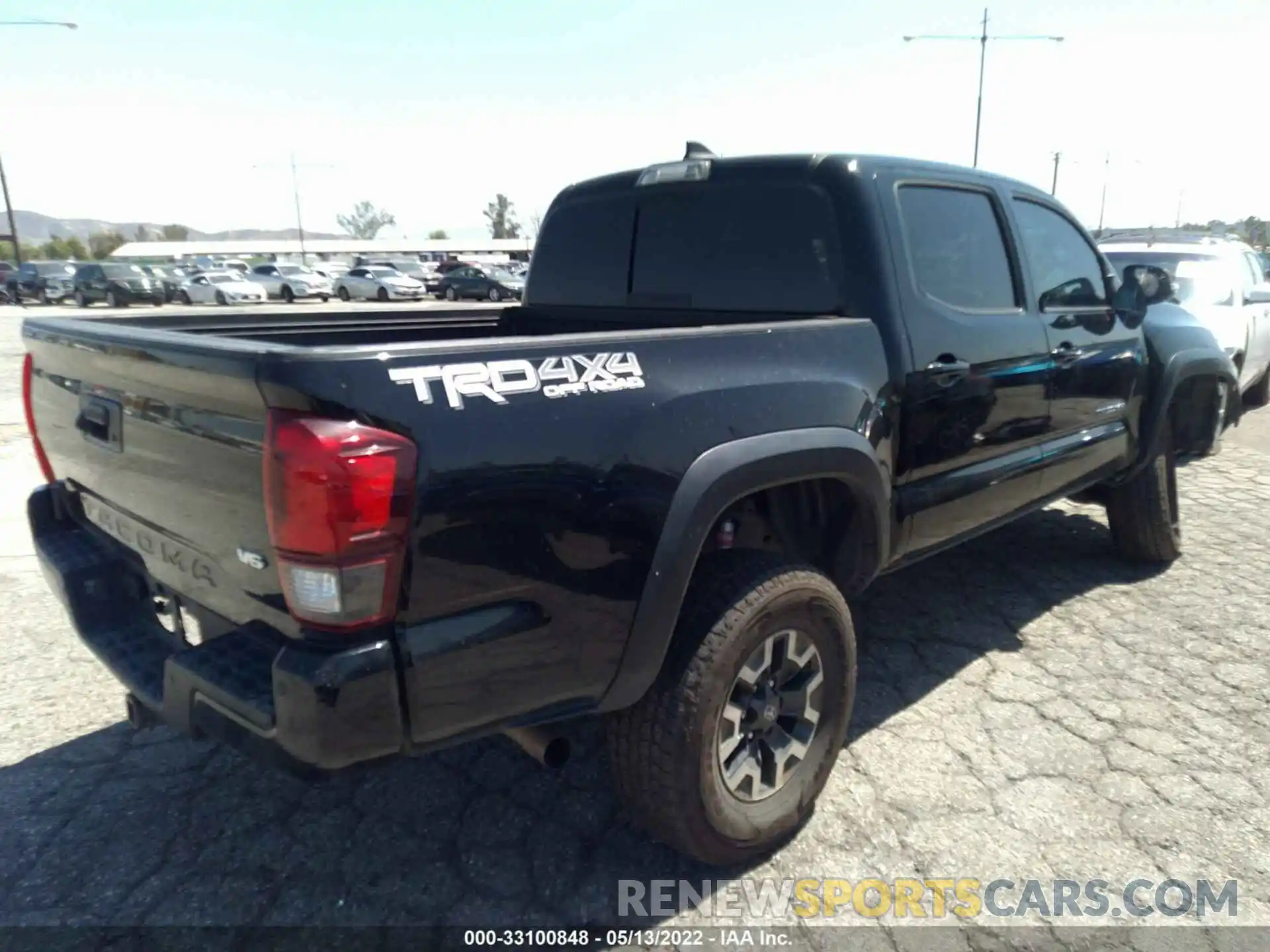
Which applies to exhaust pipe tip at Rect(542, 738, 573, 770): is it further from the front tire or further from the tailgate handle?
the tailgate handle

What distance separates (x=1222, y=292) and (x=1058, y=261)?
6.34 meters

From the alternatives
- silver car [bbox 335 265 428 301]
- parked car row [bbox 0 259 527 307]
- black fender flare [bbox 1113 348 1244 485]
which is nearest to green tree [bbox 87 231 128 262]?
parked car row [bbox 0 259 527 307]

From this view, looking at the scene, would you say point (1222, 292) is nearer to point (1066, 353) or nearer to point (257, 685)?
point (1066, 353)

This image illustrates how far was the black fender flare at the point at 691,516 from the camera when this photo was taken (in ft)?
7.13

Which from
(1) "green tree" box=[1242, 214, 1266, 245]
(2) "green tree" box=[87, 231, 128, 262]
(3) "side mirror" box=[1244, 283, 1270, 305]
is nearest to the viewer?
(3) "side mirror" box=[1244, 283, 1270, 305]

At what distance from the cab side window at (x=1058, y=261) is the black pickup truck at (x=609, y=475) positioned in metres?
0.03

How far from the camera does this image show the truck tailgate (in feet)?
6.06

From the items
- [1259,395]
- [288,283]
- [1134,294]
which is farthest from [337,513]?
[288,283]

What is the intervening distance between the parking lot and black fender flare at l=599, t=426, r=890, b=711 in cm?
71

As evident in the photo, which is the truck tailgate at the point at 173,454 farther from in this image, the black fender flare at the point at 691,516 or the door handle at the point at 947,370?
the door handle at the point at 947,370

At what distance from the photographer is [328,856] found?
8.62 ft

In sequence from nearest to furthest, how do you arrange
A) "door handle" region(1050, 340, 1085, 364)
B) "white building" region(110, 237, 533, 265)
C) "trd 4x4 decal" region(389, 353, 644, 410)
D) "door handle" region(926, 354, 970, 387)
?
"trd 4x4 decal" region(389, 353, 644, 410), "door handle" region(926, 354, 970, 387), "door handle" region(1050, 340, 1085, 364), "white building" region(110, 237, 533, 265)

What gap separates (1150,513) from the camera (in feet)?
15.6

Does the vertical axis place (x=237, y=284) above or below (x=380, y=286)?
above
